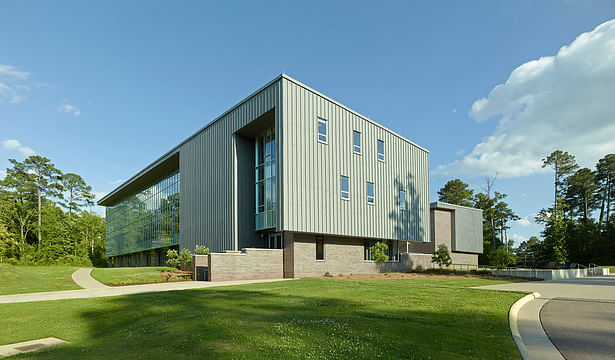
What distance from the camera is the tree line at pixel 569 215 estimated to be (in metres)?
52.5

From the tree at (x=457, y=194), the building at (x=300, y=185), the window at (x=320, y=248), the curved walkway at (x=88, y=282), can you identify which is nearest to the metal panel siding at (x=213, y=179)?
the building at (x=300, y=185)

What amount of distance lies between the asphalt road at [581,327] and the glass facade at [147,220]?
3340cm

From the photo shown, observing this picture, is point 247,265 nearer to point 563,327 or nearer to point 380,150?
point 380,150

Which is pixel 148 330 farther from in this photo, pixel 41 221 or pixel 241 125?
→ pixel 41 221

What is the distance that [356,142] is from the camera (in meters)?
29.3

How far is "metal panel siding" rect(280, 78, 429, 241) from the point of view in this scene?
24188 mm

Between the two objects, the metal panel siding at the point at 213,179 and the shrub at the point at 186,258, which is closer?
the metal panel siding at the point at 213,179

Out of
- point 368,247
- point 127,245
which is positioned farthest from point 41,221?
point 368,247

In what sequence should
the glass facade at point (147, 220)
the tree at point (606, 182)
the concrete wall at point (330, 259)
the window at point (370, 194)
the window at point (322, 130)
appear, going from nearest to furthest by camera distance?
the concrete wall at point (330, 259)
the window at point (322, 130)
the window at point (370, 194)
the glass facade at point (147, 220)
the tree at point (606, 182)

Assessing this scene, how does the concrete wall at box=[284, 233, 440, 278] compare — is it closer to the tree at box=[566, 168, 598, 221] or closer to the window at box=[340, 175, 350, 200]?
the window at box=[340, 175, 350, 200]

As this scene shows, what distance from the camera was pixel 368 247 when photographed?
3095cm

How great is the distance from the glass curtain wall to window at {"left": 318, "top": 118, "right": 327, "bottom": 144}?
130 inches

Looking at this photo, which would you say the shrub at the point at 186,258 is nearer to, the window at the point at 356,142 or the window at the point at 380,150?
the window at the point at 356,142

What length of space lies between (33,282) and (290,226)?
14087 millimetres
